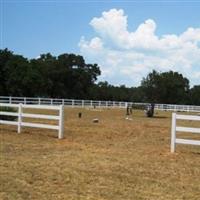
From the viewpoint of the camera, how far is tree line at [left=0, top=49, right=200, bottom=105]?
89.4 meters

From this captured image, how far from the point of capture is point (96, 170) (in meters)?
11.3

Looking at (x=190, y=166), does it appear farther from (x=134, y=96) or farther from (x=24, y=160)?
(x=134, y=96)

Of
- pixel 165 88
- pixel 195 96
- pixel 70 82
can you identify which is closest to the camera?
pixel 70 82

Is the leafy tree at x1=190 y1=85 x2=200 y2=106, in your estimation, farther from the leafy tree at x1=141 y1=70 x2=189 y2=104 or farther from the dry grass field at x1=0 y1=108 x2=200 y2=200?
the dry grass field at x1=0 y1=108 x2=200 y2=200

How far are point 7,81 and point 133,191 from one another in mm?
81410

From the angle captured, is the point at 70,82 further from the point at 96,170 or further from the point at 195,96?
the point at 96,170

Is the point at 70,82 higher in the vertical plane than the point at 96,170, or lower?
higher

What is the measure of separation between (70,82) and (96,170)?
330 feet

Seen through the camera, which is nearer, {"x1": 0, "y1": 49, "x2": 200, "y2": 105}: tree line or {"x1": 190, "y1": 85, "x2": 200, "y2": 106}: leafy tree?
{"x1": 0, "y1": 49, "x2": 200, "y2": 105}: tree line

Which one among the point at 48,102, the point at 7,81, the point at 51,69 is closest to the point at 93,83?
the point at 51,69

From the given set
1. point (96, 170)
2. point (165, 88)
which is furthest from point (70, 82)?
point (96, 170)

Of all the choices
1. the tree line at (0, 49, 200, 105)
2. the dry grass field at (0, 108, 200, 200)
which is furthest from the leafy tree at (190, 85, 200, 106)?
the dry grass field at (0, 108, 200, 200)

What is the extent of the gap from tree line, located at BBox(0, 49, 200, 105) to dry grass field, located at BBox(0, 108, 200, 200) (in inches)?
2841

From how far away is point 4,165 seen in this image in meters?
11.8
